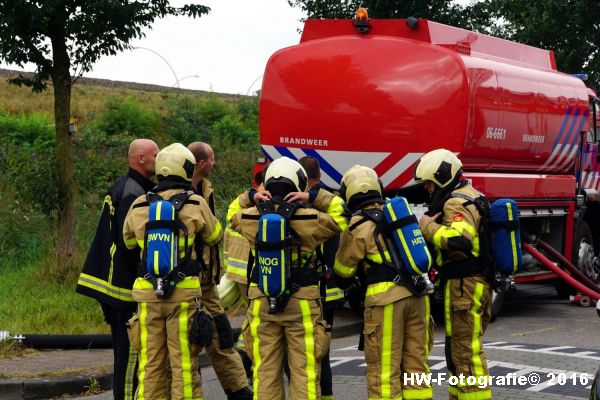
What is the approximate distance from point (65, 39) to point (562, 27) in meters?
14.0

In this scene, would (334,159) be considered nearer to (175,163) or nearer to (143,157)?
(143,157)

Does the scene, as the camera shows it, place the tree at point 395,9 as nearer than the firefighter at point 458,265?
No

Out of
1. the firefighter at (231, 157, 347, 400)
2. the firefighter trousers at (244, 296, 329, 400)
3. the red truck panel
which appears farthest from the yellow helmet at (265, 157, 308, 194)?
the red truck panel

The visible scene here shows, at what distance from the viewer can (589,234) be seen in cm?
1435

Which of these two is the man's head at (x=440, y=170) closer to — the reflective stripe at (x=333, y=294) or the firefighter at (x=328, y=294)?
the firefighter at (x=328, y=294)

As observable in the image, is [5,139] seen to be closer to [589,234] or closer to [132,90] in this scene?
[589,234]

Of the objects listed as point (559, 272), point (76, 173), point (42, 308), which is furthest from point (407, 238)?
point (76, 173)

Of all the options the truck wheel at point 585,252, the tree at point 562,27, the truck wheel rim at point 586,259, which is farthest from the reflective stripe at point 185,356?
the tree at point 562,27

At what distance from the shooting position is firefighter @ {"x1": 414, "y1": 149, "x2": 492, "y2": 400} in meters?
6.96

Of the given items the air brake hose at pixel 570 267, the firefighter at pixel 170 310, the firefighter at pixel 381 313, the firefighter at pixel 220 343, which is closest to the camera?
the firefighter at pixel 381 313

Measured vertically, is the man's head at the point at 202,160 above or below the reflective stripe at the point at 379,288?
above

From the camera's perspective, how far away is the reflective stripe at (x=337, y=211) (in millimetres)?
6461

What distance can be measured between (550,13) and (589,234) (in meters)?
9.54

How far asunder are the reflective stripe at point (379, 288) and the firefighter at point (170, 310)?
3.61 feet
